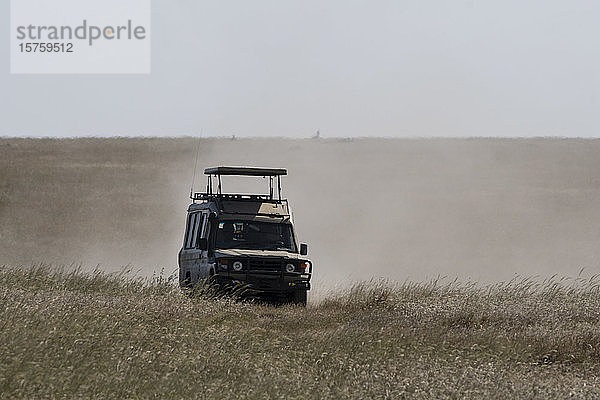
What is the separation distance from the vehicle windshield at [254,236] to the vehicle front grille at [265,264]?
0.59 m

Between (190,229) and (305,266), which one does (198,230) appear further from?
(305,266)

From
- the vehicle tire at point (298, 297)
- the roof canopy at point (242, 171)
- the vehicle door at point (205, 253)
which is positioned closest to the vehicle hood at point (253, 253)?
the vehicle door at point (205, 253)

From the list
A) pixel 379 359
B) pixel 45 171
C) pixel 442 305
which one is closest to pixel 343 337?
pixel 379 359

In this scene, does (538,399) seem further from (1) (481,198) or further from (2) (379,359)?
(1) (481,198)

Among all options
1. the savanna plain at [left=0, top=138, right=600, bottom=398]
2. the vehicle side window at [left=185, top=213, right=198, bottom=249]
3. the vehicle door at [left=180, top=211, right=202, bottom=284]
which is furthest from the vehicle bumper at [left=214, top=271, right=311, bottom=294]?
the vehicle side window at [left=185, top=213, right=198, bottom=249]

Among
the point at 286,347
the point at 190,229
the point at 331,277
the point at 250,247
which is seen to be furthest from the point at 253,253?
the point at 331,277

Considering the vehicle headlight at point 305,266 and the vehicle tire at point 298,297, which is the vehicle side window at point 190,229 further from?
the vehicle tire at point 298,297

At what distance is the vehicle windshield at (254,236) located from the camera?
20.5 metres

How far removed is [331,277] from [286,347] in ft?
59.7

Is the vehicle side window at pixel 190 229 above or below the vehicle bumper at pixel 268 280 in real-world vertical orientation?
above

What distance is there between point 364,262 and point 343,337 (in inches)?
887

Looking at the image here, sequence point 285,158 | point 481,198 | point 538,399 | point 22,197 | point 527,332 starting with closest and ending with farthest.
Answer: point 538,399 < point 527,332 < point 22,197 < point 481,198 < point 285,158

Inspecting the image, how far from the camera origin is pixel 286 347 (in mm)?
12484

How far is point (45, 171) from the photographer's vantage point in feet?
176
